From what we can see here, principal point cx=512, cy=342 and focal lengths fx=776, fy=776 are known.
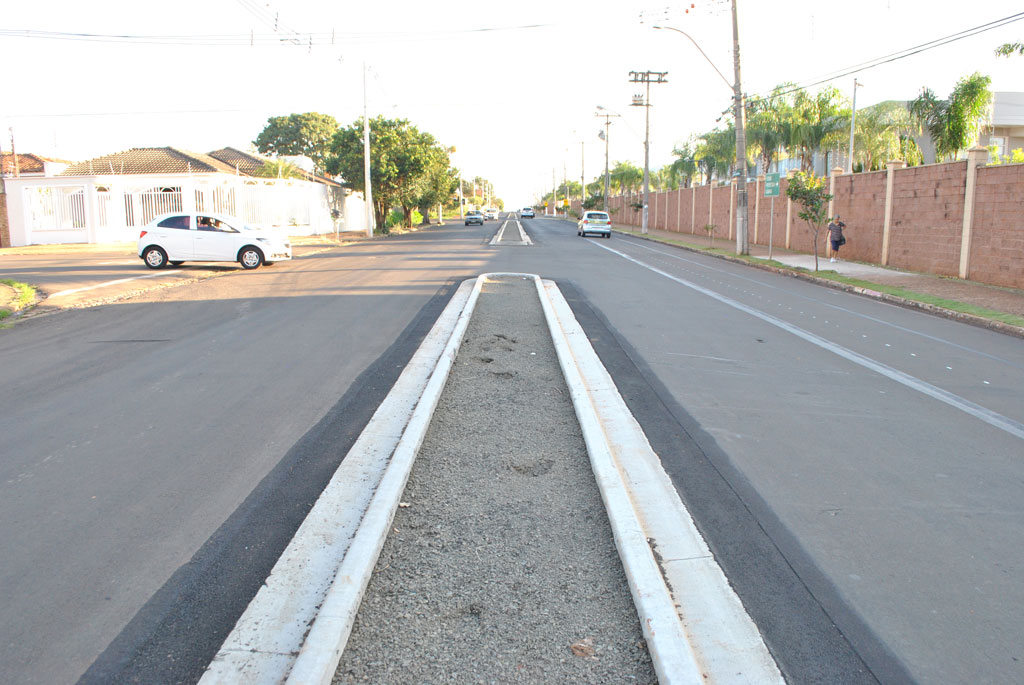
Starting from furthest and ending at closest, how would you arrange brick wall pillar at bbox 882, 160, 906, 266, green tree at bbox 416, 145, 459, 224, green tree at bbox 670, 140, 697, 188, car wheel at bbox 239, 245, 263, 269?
green tree at bbox 670, 140, 697, 188
green tree at bbox 416, 145, 459, 224
brick wall pillar at bbox 882, 160, 906, 266
car wheel at bbox 239, 245, 263, 269

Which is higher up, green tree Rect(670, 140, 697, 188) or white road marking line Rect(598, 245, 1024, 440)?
green tree Rect(670, 140, 697, 188)

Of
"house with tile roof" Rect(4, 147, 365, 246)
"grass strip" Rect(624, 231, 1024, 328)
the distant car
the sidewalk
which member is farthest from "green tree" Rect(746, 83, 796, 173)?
"house with tile roof" Rect(4, 147, 365, 246)

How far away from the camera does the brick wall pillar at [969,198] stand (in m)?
18.7

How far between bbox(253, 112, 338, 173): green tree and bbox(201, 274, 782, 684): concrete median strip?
10331 centimetres

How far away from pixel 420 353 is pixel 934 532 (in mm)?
5951

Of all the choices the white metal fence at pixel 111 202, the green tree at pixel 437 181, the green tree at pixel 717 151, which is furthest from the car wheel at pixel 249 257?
the green tree at pixel 717 151

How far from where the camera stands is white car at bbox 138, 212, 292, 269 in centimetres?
2192

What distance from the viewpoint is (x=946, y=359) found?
9.76 meters

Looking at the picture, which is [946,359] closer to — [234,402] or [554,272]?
[234,402]

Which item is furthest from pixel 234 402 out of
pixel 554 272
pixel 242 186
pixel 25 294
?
pixel 242 186

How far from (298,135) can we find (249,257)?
90072 millimetres

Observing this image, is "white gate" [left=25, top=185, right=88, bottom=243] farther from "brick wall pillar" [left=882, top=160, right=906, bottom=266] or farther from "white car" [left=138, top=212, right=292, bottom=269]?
"brick wall pillar" [left=882, top=160, right=906, bottom=266]

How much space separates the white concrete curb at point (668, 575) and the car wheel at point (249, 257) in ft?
58.7

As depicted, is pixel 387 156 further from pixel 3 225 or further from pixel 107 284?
pixel 107 284
